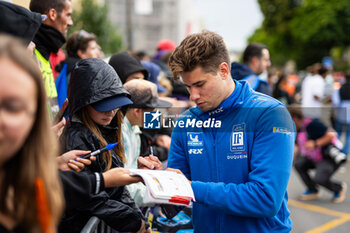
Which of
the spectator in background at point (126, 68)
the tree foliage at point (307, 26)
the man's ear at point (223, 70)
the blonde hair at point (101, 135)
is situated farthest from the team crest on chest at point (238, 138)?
the tree foliage at point (307, 26)

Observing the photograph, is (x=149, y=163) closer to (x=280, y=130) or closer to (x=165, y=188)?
(x=165, y=188)

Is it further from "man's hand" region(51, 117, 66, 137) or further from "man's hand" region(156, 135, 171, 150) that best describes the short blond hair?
"man's hand" region(156, 135, 171, 150)

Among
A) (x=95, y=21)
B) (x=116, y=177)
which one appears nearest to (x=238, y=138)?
(x=116, y=177)

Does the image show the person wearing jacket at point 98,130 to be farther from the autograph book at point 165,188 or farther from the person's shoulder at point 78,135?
the autograph book at point 165,188

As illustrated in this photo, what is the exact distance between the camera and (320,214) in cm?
656

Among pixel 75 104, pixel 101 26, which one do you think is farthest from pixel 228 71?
pixel 101 26

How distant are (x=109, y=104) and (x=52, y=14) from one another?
1.40 m

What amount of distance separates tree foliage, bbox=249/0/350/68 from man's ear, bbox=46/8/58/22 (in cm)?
3972

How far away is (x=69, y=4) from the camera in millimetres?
3475

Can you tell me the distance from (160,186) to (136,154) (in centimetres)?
112

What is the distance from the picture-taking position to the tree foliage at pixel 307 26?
39812mm

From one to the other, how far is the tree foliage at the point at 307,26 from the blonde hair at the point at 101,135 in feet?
132

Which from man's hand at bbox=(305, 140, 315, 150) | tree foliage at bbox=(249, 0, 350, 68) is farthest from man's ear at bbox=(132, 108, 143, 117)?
tree foliage at bbox=(249, 0, 350, 68)

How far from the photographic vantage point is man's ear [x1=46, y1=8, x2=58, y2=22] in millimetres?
3326
